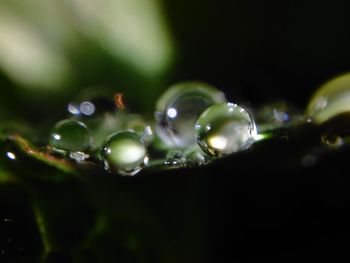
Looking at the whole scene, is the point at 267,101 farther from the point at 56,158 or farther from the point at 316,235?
the point at 56,158

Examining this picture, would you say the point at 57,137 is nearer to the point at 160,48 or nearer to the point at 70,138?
the point at 70,138

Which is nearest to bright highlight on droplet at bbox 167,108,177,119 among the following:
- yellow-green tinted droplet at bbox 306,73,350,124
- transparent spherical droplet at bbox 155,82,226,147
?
transparent spherical droplet at bbox 155,82,226,147

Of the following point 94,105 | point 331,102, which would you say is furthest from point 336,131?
point 94,105

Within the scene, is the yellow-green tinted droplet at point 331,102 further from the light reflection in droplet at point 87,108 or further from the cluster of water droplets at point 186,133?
the light reflection in droplet at point 87,108

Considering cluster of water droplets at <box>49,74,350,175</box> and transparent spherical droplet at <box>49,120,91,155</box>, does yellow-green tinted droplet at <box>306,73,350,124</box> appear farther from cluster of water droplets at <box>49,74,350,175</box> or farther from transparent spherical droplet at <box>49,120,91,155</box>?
transparent spherical droplet at <box>49,120,91,155</box>

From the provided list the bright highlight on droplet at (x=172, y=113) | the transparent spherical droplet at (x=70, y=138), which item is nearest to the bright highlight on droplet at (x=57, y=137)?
the transparent spherical droplet at (x=70, y=138)

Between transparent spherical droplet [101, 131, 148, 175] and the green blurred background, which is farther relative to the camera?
the green blurred background
